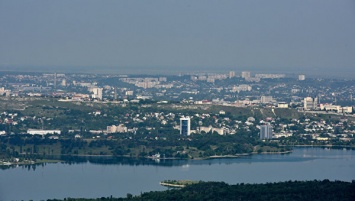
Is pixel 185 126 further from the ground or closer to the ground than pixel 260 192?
further from the ground

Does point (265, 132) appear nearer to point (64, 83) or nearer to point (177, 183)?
point (177, 183)

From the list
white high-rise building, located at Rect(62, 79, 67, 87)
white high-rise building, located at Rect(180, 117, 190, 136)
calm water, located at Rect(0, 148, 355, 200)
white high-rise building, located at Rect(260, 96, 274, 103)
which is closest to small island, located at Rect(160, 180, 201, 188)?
calm water, located at Rect(0, 148, 355, 200)

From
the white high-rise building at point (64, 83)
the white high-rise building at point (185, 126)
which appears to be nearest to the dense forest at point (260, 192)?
the white high-rise building at point (185, 126)

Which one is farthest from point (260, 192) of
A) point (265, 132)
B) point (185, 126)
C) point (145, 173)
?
point (185, 126)

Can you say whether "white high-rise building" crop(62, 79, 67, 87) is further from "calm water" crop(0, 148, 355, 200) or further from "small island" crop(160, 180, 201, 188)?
"small island" crop(160, 180, 201, 188)

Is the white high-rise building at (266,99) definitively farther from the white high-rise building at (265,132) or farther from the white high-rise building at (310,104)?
the white high-rise building at (265,132)
